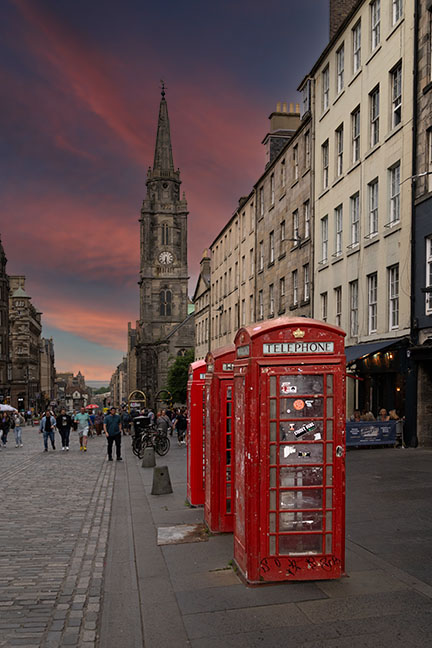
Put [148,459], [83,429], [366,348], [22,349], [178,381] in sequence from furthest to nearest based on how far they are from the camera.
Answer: [22,349] → [178,381] → [83,429] → [366,348] → [148,459]

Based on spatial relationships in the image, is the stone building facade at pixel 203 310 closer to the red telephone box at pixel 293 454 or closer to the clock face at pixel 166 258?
the clock face at pixel 166 258

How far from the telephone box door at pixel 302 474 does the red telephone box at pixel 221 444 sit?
2.24 m

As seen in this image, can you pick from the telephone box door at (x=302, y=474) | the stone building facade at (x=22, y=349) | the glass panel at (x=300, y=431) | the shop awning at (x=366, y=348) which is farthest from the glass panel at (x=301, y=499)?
the stone building facade at (x=22, y=349)

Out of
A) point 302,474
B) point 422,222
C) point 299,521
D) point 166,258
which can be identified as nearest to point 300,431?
point 302,474

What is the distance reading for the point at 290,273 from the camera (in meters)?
33.8

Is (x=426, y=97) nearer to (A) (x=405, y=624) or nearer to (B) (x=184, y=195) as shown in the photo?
(A) (x=405, y=624)

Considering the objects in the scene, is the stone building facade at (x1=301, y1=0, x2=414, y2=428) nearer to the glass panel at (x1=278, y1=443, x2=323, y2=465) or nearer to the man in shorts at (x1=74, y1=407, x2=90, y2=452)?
the man in shorts at (x1=74, y1=407, x2=90, y2=452)

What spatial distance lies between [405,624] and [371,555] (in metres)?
2.28

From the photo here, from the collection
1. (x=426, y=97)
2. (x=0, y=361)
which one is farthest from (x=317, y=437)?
(x=0, y=361)

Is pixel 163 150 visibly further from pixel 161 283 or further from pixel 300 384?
pixel 300 384

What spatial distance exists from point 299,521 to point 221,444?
247cm

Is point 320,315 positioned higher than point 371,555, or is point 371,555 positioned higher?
point 320,315

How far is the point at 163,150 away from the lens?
114812mm

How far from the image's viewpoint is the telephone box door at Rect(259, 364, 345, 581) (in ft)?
22.3
